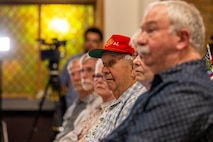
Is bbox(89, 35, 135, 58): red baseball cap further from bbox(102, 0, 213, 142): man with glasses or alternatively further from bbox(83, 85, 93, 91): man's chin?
bbox(83, 85, 93, 91): man's chin

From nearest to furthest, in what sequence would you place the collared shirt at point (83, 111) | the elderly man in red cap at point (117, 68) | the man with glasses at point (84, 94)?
1. the elderly man in red cap at point (117, 68)
2. the collared shirt at point (83, 111)
3. the man with glasses at point (84, 94)

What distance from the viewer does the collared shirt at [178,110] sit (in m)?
1.65

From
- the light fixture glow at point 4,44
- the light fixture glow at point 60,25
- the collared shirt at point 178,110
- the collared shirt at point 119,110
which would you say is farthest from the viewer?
the light fixture glow at point 60,25

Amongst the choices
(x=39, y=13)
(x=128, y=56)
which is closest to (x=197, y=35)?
(x=128, y=56)

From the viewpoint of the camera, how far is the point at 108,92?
3377 millimetres

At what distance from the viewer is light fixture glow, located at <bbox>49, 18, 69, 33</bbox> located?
6.76m

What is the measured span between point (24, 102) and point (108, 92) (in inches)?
143

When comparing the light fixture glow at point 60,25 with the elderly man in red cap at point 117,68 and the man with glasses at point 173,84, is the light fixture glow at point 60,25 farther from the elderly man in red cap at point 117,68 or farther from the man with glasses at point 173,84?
the man with glasses at point 173,84

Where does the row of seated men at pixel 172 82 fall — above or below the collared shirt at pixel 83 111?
above

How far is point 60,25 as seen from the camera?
267 inches

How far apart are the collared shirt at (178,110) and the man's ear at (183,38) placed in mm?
56

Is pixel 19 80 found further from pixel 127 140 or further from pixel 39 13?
pixel 127 140

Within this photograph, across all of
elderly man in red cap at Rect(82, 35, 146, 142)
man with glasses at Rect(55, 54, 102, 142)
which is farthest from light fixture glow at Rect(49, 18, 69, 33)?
elderly man in red cap at Rect(82, 35, 146, 142)

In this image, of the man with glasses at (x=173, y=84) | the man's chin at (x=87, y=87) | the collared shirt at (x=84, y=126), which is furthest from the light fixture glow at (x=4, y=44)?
the man with glasses at (x=173, y=84)
